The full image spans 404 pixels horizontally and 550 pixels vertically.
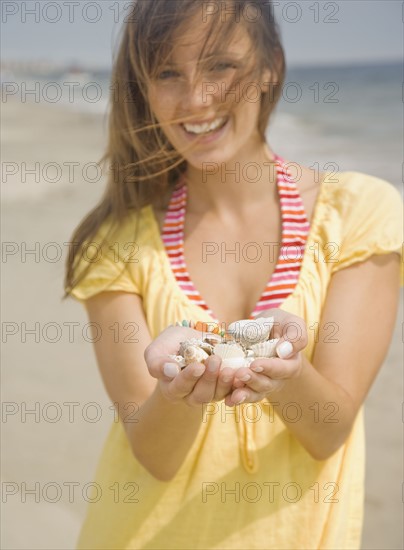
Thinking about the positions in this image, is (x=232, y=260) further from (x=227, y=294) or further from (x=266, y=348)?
(x=266, y=348)

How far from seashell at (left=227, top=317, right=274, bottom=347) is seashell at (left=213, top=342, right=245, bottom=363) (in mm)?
22

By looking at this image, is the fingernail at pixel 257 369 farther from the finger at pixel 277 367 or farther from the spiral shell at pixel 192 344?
the spiral shell at pixel 192 344

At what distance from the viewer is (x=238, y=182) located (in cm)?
195

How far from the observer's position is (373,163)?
336 inches

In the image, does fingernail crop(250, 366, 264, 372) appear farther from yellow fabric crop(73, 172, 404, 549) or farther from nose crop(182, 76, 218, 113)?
nose crop(182, 76, 218, 113)

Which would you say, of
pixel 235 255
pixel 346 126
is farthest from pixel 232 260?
pixel 346 126

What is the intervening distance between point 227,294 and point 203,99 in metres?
0.43

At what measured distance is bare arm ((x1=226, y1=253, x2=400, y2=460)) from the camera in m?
1.58

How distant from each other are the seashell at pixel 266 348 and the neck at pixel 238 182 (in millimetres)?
610

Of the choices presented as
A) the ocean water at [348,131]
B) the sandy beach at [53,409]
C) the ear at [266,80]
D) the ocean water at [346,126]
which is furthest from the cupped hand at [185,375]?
the ocean water at [348,131]

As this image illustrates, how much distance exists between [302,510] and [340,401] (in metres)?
0.25

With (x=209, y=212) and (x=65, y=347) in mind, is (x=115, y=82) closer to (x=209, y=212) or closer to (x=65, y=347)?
(x=209, y=212)

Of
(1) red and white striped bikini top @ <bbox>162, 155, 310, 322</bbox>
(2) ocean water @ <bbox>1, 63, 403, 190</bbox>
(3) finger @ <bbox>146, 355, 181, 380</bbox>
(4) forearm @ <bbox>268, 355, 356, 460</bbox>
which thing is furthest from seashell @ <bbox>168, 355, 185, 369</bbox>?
(2) ocean water @ <bbox>1, 63, 403, 190</bbox>

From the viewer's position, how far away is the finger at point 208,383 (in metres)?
1.28
